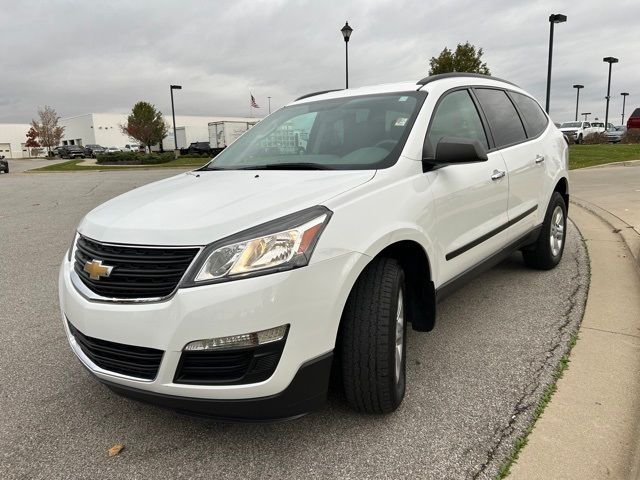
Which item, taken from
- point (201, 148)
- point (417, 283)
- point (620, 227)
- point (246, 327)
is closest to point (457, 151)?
point (417, 283)

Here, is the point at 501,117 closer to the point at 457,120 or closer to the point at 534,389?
the point at 457,120

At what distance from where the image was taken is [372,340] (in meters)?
2.29

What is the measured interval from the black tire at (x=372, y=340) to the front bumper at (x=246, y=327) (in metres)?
0.14

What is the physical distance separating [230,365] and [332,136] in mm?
1822

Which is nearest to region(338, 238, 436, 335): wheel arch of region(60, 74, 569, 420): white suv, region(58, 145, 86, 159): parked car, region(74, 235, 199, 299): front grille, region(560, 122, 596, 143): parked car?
region(60, 74, 569, 420): white suv

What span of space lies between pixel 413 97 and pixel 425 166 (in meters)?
0.61

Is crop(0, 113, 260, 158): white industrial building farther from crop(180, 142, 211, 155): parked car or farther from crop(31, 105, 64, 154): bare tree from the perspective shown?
crop(180, 142, 211, 155): parked car

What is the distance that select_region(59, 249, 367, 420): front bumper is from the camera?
77.4 inches

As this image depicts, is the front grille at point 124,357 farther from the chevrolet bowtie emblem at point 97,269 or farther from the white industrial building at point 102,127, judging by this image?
the white industrial building at point 102,127

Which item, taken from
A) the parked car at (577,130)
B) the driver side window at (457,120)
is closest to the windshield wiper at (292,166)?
the driver side window at (457,120)

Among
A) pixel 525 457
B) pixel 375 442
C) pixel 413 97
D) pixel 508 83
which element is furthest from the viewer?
pixel 508 83

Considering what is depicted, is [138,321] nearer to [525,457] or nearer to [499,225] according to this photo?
[525,457]

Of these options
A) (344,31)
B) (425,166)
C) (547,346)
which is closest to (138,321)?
(425,166)

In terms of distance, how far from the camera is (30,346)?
11.7 feet
